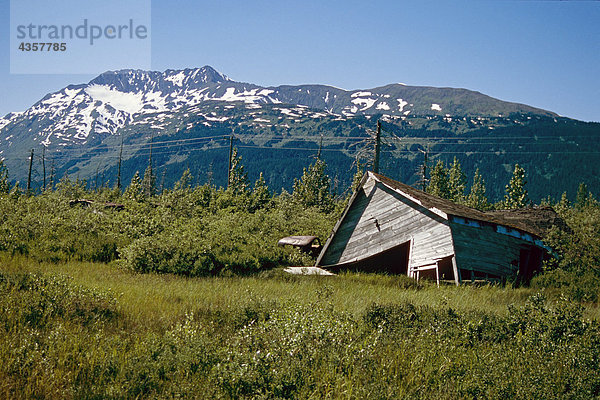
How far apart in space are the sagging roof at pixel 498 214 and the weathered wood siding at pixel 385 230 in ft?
1.30

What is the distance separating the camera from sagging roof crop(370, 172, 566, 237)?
696 inches

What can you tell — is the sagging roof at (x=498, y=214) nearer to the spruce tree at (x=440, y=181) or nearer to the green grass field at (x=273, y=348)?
the green grass field at (x=273, y=348)

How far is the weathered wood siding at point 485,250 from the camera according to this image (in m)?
16.8

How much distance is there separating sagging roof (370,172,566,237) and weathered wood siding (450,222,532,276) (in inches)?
22.2

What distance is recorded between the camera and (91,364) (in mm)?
6035

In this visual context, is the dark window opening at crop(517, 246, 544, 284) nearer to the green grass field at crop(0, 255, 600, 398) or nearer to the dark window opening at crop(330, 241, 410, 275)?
the dark window opening at crop(330, 241, 410, 275)

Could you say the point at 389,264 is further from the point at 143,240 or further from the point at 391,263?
the point at 143,240

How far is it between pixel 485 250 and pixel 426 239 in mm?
2299

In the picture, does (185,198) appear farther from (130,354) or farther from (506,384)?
(506,384)

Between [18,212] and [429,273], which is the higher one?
[18,212]

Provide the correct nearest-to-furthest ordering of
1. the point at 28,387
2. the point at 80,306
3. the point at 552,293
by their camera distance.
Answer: the point at 28,387 < the point at 80,306 < the point at 552,293

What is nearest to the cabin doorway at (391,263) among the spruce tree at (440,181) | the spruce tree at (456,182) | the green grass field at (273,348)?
the green grass field at (273,348)

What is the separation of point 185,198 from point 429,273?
17503 millimetres

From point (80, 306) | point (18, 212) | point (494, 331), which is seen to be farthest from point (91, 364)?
point (18, 212)
